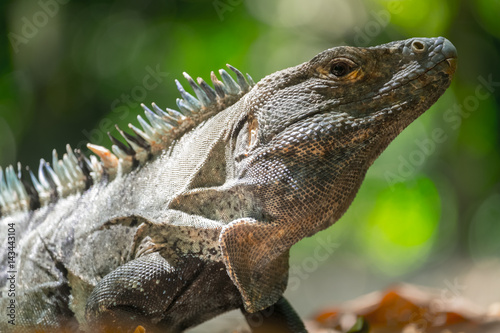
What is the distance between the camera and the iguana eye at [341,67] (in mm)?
2734

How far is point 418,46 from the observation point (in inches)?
106

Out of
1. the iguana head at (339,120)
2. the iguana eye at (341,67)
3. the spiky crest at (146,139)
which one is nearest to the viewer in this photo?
the iguana head at (339,120)

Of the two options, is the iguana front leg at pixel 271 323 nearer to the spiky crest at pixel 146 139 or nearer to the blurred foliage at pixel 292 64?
the spiky crest at pixel 146 139

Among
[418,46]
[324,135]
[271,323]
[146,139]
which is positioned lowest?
[271,323]

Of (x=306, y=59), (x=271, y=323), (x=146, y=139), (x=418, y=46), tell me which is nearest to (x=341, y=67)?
(x=418, y=46)

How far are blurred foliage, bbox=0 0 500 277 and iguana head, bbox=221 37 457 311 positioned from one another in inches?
190

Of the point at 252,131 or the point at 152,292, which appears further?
the point at 252,131

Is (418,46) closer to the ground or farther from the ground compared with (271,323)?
farther from the ground

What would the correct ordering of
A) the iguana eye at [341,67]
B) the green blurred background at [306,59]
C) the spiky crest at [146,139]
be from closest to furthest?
the iguana eye at [341,67] < the spiky crest at [146,139] < the green blurred background at [306,59]

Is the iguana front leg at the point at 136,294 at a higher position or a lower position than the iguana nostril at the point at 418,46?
lower

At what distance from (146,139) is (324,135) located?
145 centimetres

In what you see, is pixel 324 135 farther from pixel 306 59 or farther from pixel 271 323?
pixel 306 59

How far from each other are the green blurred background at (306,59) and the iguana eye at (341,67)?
5.07 m

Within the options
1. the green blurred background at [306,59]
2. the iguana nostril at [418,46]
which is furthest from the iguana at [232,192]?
the green blurred background at [306,59]
